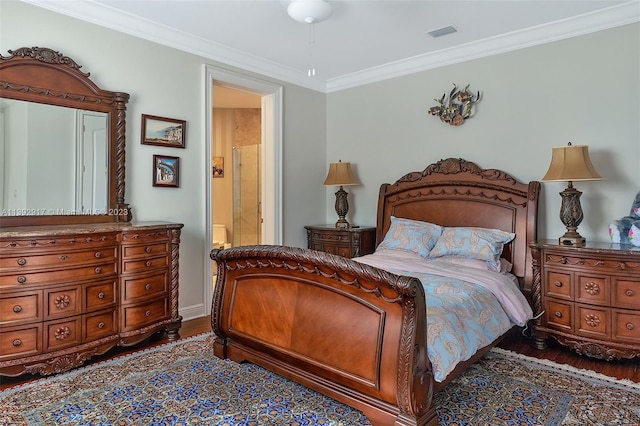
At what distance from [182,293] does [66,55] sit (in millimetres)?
2192

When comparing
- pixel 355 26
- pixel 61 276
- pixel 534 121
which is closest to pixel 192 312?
pixel 61 276

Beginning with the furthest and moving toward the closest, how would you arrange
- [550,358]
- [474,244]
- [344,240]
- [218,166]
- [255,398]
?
[218,166] < [344,240] < [474,244] < [550,358] < [255,398]

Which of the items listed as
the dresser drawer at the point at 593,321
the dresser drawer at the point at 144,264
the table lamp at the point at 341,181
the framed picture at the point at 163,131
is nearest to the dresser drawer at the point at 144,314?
the dresser drawer at the point at 144,264

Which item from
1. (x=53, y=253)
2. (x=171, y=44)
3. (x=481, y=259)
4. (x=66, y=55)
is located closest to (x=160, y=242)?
(x=53, y=253)

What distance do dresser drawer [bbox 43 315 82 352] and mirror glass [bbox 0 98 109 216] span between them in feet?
2.82

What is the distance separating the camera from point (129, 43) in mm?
3473

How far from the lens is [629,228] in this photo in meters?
3.09

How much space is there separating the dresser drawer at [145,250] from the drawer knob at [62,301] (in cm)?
45

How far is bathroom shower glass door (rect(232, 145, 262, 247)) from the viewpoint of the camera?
632 cm

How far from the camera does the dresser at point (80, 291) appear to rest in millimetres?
2510

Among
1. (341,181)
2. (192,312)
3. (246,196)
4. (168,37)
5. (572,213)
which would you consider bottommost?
(192,312)

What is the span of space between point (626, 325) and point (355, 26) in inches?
122

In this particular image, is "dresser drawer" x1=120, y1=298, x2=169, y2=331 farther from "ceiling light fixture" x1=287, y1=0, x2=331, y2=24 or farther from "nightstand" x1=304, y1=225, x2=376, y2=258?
"ceiling light fixture" x1=287, y1=0, x2=331, y2=24

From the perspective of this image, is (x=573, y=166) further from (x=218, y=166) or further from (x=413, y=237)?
(x=218, y=166)
